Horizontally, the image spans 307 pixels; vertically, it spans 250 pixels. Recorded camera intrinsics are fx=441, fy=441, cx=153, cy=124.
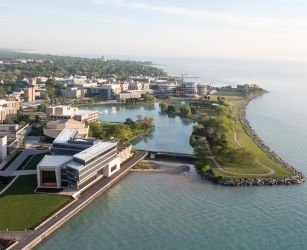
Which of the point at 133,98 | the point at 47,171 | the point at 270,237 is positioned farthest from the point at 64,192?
the point at 133,98

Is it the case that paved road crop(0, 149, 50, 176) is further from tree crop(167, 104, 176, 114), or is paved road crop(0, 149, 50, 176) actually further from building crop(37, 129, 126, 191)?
tree crop(167, 104, 176, 114)

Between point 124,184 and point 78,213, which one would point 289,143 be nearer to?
point 124,184

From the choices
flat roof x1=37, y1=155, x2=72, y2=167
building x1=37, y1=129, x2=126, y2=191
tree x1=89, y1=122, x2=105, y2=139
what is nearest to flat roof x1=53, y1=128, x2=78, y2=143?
building x1=37, y1=129, x2=126, y2=191

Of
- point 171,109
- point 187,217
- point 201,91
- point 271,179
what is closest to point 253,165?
point 271,179

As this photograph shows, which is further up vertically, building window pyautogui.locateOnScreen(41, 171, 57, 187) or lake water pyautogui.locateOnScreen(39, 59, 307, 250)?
building window pyautogui.locateOnScreen(41, 171, 57, 187)

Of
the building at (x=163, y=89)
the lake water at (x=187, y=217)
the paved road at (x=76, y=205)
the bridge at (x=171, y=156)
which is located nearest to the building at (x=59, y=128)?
the bridge at (x=171, y=156)

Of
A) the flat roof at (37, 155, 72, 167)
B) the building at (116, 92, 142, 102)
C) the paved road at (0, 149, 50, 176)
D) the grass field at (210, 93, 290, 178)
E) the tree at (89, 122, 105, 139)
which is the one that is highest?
the building at (116, 92, 142, 102)

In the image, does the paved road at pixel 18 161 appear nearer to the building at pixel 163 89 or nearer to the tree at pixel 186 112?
the tree at pixel 186 112
